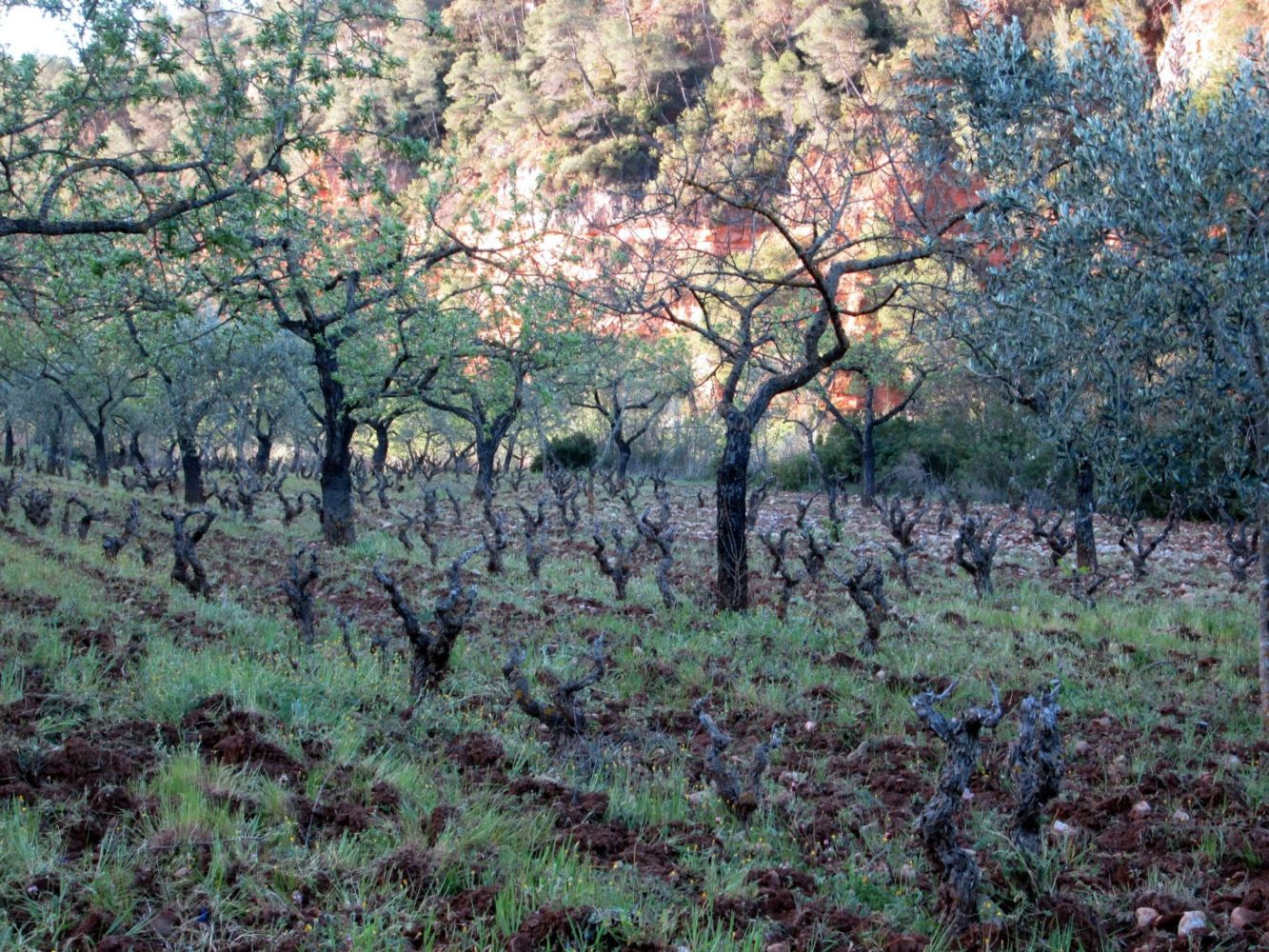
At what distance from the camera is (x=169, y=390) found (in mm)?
22172

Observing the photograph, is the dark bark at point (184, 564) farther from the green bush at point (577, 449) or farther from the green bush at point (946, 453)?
the green bush at point (577, 449)

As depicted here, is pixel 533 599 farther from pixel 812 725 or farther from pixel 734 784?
pixel 734 784

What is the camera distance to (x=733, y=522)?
1009 centimetres

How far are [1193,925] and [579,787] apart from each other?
275cm

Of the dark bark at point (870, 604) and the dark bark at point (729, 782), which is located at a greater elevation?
the dark bark at point (870, 604)

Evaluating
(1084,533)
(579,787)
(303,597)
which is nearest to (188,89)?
(303,597)

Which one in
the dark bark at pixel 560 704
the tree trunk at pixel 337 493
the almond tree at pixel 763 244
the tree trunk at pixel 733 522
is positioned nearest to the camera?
the dark bark at pixel 560 704

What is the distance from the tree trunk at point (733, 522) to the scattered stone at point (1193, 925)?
21.2 ft

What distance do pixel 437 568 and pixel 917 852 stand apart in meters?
9.91

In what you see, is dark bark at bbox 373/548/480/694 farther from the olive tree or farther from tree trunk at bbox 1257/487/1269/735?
tree trunk at bbox 1257/487/1269/735

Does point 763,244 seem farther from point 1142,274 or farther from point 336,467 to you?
point 336,467

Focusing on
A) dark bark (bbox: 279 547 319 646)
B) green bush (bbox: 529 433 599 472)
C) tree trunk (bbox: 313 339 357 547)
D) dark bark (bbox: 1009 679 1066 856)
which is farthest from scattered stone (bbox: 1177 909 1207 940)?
green bush (bbox: 529 433 599 472)

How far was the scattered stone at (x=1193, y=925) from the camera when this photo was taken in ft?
11.9

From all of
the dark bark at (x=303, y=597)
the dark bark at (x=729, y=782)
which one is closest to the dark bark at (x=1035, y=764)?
the dark bark at (x=729, y=782)
